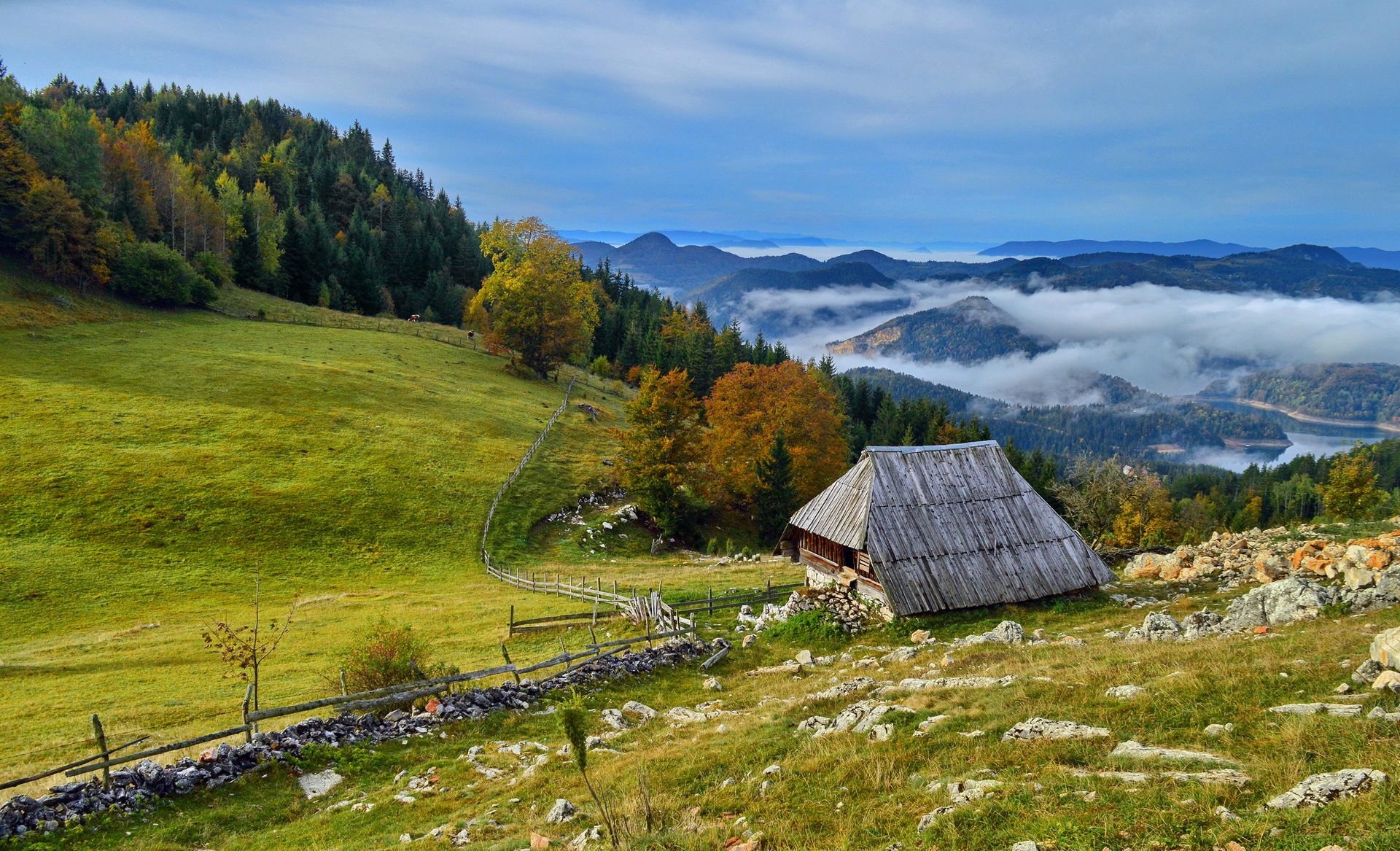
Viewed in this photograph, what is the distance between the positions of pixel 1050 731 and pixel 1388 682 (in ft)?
16.4

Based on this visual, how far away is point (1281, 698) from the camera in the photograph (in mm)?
10914

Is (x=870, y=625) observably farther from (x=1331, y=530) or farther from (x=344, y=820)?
(x=1331, y=530)

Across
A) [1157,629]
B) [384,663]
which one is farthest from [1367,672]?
[384,663]

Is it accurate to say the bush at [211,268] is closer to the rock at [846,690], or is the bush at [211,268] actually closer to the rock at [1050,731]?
the rock at [846,690]

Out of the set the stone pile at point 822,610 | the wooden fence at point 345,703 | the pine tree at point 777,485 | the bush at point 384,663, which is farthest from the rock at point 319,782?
the pine tree at point 777,485

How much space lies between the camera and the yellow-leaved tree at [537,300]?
3031 inches

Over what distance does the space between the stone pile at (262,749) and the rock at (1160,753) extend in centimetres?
937

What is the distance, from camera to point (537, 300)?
77188mm

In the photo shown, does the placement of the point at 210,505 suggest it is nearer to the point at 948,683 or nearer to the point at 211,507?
the point at 211,507

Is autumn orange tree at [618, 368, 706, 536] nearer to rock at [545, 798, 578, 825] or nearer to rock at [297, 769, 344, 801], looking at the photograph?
rock at [297, 769, 344, 801]

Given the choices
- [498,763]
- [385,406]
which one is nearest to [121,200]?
[385,406]

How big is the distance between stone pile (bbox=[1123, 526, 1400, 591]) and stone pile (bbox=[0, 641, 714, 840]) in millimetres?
21010

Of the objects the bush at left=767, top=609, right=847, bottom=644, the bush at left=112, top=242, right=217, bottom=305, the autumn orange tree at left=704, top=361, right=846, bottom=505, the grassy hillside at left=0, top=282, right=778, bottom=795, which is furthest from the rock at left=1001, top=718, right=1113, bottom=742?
the bush at left=112, top=242, right=217, bottom=305

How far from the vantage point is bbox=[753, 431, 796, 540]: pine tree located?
53.3 m
